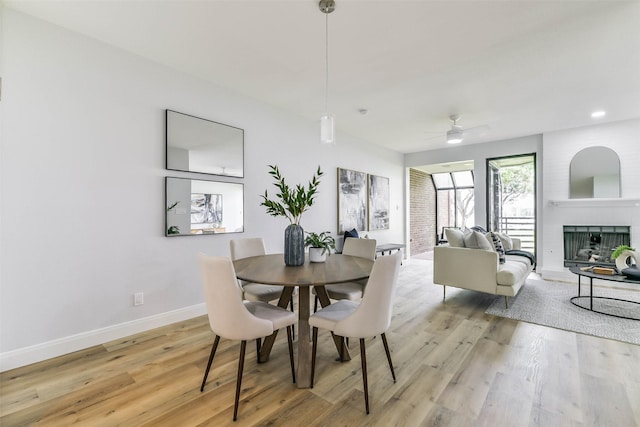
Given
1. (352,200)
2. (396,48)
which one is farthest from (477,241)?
(396,48)

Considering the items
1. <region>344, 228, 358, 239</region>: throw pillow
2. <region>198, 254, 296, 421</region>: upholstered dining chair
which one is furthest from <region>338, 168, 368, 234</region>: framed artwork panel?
<region>198, 254, 296, 421</region>: upholstered dining chair

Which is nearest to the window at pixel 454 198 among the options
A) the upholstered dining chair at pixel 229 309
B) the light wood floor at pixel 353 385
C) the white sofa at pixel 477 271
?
the white sofa at pixel 477 271

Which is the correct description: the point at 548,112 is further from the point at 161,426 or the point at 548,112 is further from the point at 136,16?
the point at 161,426

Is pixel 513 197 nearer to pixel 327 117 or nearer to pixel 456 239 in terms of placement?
pixel 456 239

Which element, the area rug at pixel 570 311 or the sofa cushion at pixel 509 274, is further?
the sofa cushion at pixel 509 274

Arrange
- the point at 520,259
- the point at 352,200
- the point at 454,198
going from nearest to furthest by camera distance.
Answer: the point at 520,259, the point at 352,200, the point at 454,198

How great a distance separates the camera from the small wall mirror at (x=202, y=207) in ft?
9.39

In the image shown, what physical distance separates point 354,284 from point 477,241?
6.50ft

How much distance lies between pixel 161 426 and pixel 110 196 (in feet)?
6.23

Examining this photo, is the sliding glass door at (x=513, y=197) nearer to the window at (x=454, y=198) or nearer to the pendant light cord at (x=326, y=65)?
the window at (x=454, y=198)

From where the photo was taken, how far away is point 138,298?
2.65 m

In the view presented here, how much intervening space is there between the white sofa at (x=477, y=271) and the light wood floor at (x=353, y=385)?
0.67 metres

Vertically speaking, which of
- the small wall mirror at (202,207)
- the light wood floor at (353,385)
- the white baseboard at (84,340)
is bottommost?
the light wood floor at (353,385)

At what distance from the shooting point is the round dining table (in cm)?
168
